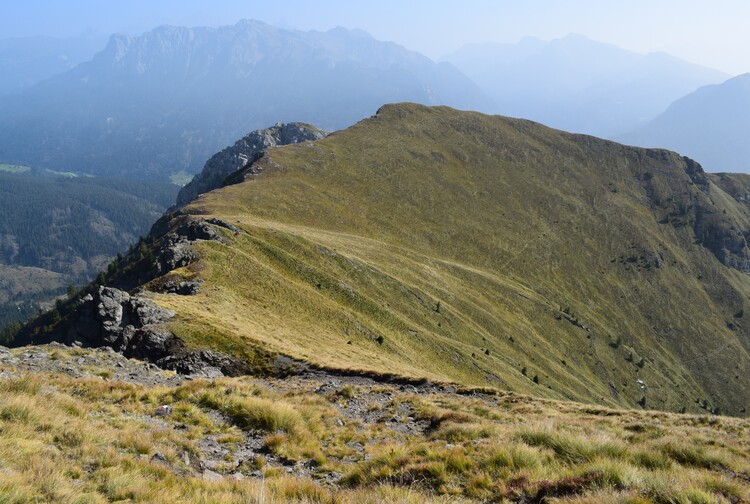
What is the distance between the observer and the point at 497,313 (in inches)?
3088

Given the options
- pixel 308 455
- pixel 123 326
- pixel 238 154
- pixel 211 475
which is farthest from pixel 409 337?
pixel 238 154

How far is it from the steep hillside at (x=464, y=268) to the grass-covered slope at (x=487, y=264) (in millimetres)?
431

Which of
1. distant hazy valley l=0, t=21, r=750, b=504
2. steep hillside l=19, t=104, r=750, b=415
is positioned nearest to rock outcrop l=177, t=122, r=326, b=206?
distant hazy valley l=0, t=21, r=750, b=504

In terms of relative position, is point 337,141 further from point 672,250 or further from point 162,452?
point 162,452

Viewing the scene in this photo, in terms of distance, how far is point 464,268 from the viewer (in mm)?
89875

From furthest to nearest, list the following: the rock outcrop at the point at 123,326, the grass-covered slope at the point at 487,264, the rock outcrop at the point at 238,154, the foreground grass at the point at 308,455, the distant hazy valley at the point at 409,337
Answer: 1. the rock outcrop at the point at 238,154
2. the grass-covered slope at the point at 487,264
3. the rock outcrop at the point at 123,326
4. the distant hazy valley at the point at 409,337
5. the foreground grass at the point at 308,455

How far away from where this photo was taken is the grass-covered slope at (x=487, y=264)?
47.1m

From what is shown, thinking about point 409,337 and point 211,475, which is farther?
point 409,337

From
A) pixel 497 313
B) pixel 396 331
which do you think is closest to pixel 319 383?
pixel 396 331

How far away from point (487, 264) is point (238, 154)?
99.7 m

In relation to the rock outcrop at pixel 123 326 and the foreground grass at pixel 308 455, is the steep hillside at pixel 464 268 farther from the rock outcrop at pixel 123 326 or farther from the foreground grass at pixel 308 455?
the foreground grass at pixel 308 455

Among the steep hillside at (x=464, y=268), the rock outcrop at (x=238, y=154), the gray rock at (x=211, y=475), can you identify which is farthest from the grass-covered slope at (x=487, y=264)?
the rock outcrop at (x=238, y=154)

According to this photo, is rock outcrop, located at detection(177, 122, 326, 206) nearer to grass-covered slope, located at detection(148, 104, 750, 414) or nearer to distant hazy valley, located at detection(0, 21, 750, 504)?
distant hazy valley, located at detection(0, 21, 750, 504)

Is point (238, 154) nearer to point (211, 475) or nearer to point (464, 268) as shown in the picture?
point (464, 268)
